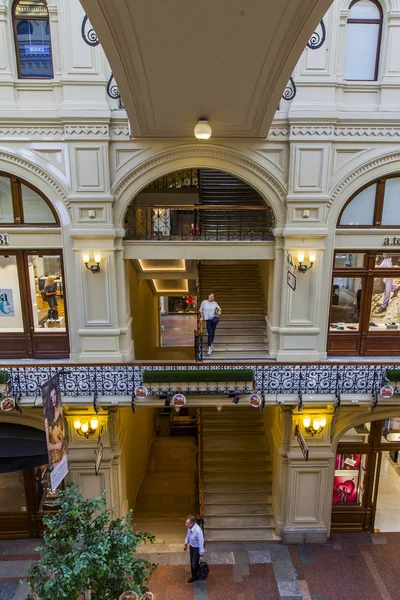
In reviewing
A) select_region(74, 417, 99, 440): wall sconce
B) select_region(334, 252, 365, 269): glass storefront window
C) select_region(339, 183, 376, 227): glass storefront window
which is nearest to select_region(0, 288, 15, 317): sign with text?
select_region(74, 417, 99, 440): wall sconce

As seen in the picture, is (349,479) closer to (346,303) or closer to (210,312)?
(346,303)

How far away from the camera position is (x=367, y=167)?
8.71 metres

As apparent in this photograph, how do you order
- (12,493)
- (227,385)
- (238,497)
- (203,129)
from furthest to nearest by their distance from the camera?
(238,497) → (12,493) → (227,385) → (203,129)

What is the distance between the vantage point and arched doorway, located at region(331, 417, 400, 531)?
9836mm

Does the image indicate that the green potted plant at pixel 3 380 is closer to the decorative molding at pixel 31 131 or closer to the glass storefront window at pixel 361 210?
the decorative molding at pixel 31 131

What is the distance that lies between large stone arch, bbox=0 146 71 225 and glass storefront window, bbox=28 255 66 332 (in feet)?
3.53

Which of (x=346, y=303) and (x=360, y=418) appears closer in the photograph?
(x=360, y=418)

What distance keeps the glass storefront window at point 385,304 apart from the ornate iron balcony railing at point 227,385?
1557 millimetres

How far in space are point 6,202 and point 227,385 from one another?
6.22 metres

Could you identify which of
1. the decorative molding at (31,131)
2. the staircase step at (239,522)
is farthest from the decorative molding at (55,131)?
the staircase step at (239,522)

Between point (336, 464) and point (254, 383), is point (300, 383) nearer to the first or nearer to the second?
point (254, 383)

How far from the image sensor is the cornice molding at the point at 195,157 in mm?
8578

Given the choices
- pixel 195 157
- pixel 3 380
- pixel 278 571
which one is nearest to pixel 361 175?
pixel 195 157

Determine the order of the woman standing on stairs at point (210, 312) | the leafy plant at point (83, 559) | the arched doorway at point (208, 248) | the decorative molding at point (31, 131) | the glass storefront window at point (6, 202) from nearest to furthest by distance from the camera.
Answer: the leafy plant at point (83, 559) → the decorative molding at point (31, 131) → the glass storefront window at point (6, 202) → the arched doorway at point (208, 248) → the woman standing on stairs at point (210, 312)
